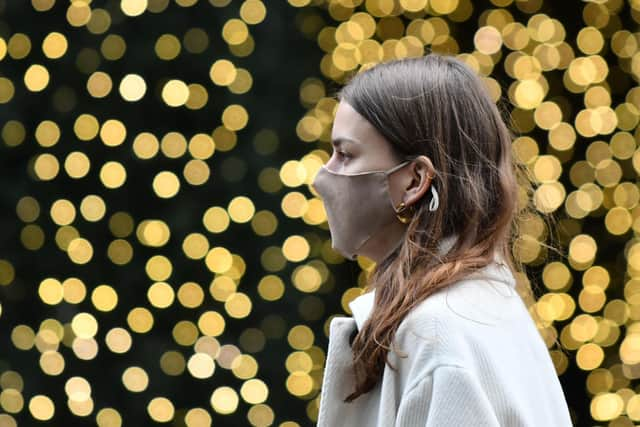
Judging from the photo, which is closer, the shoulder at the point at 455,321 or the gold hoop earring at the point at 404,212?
the shoulder at the point at 455,321

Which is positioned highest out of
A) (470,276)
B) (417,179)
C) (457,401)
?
(417,179)

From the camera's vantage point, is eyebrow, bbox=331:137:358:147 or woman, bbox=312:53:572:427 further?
eyebrow, bbox=331:137:358:147

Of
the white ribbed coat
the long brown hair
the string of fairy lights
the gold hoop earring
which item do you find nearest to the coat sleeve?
the white ribbed coat

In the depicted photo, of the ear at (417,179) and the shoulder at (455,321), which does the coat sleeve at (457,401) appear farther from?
the ear at (417,179)

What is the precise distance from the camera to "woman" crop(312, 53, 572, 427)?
1.29m

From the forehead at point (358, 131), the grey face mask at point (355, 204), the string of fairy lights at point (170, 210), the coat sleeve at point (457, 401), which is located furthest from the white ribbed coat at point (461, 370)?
the string of fairy lights at point (170, 210)

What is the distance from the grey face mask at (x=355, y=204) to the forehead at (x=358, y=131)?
0.04 m

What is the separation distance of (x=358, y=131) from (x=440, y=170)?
0.13 meters

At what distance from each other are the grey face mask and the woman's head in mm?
13

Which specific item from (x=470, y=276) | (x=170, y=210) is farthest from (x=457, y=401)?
(x=170, y=210)

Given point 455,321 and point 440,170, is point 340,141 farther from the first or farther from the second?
point 455,321

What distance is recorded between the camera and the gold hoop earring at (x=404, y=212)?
1467mm

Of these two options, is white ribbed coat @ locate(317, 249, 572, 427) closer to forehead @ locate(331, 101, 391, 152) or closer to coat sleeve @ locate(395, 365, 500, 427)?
coat sleeve @ locate(395, 365, 500, 427)

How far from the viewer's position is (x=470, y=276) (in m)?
1.37
